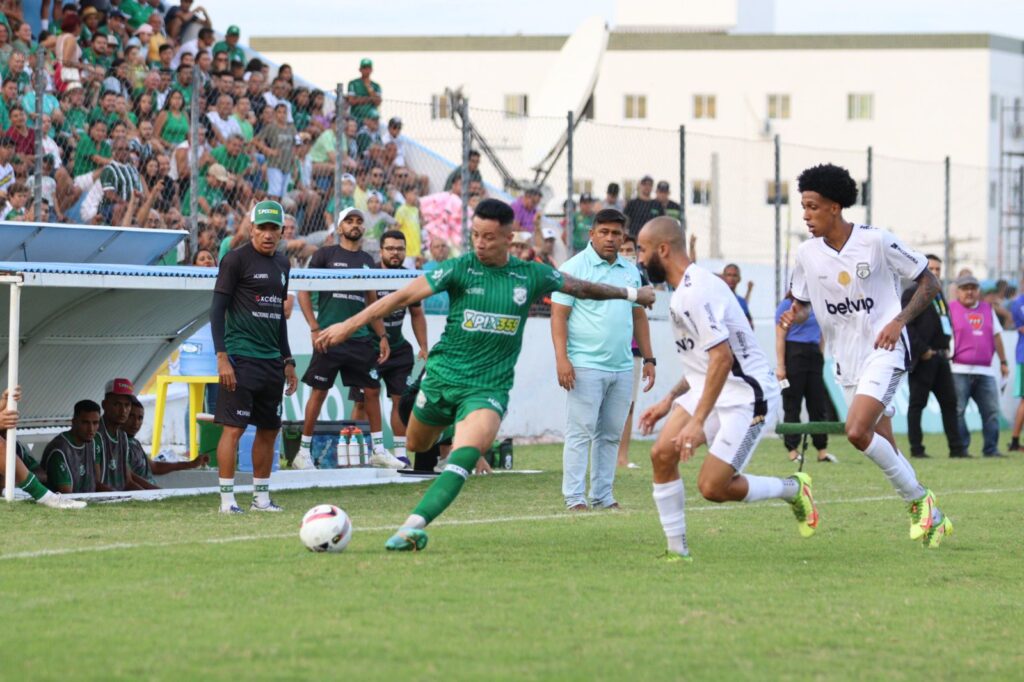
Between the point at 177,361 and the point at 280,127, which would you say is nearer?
the point at 177,361

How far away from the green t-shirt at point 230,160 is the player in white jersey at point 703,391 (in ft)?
32.7

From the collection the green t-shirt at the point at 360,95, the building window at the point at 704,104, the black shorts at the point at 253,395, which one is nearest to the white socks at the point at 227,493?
the black shorts at the point at 253,395

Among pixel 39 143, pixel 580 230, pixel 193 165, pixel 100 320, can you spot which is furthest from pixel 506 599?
pixel 580 230

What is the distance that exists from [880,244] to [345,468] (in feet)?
21.2

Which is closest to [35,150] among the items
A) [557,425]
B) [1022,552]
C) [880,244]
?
[557,425]

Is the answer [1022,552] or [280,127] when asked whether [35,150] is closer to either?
[280,127]

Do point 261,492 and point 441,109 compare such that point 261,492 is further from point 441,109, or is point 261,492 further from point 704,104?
point 704,104

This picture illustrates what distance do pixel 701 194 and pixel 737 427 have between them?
2724 cm

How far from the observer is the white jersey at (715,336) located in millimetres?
9023

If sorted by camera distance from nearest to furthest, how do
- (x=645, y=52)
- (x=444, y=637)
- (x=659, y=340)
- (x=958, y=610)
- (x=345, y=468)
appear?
(x=444, y=637)
(x=958, y=610)
(x=345, y=468)
(x=659, y=340)
(x=645, y=52)

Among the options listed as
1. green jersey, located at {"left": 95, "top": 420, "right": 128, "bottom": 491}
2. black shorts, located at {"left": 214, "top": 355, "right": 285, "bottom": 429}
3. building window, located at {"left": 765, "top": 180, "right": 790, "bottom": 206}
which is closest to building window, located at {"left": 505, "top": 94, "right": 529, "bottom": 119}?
building window, located at {"left": 765, "top": 180, "right": 790, "bottom": 206}

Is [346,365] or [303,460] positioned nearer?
[303,460]

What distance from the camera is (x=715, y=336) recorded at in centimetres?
895

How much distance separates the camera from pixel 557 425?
70.9ft
